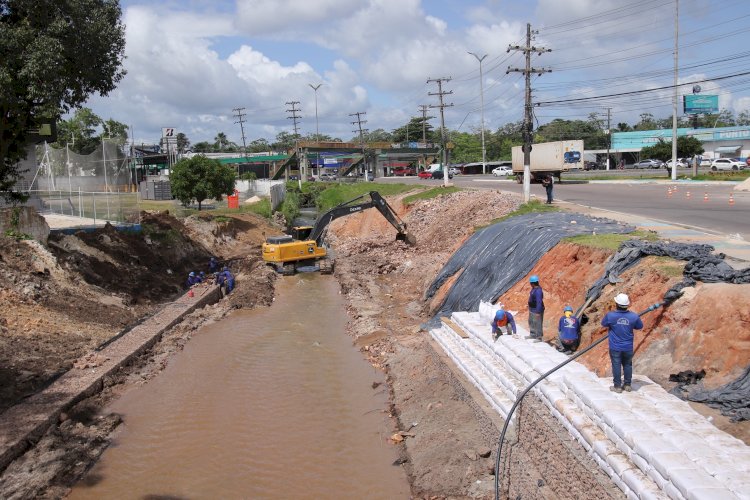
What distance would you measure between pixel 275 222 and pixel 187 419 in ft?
122

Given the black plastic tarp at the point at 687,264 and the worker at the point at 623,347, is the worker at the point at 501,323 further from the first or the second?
the worker at the point at 623,347

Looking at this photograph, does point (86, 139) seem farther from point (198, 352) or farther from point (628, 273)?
point (628, 273)

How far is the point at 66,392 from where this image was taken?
1298 cm

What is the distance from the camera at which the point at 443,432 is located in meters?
10.6

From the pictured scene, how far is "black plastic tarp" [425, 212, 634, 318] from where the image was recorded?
666 inches

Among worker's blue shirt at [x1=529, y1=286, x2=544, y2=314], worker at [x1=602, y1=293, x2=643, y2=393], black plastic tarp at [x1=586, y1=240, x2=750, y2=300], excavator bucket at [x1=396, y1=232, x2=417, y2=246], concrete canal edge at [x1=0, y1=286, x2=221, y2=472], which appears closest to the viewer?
worker at [x1=602, y1=293, x2=643, y2=393]

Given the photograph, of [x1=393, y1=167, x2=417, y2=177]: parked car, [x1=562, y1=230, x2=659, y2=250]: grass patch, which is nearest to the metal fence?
[x1=562, y1=230, x2=659, y2=250]: grass patch

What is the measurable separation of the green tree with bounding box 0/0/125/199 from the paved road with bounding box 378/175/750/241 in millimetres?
19126

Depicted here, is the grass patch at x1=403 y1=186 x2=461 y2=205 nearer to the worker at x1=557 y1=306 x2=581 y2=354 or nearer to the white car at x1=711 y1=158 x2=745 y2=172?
→ the worker at x1=557 y1=306 x2=581 y2=354

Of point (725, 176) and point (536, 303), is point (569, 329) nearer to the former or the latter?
point (536, 303)

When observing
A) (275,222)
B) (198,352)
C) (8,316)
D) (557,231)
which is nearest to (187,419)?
(198,352)

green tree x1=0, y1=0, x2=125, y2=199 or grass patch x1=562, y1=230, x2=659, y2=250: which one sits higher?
green tree x1=0, y1=0, x2=125, y2=199

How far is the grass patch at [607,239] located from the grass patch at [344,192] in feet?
107

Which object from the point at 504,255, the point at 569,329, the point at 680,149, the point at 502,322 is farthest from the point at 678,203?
the point at 680,149
